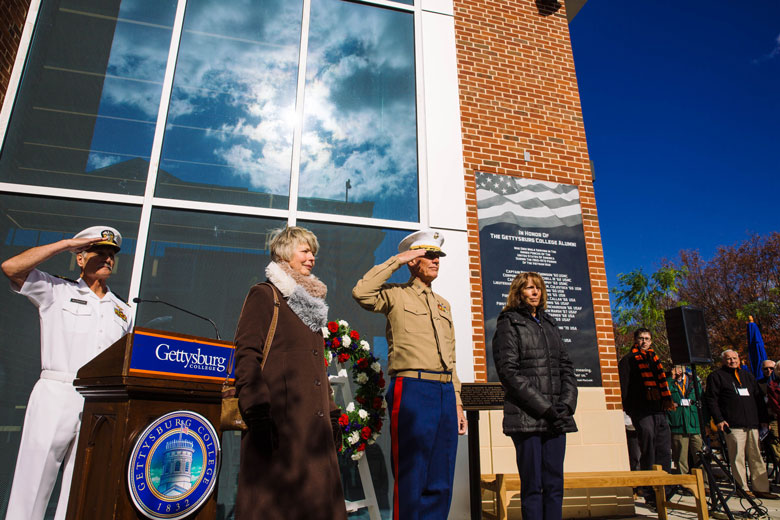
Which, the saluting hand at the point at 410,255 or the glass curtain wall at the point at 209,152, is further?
the glass curtain wall at the point at 209,152

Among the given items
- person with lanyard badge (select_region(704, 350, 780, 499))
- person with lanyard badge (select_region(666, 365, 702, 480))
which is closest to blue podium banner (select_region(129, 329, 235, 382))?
person with lanyard badge (select_region(666, 365, 702, 480))

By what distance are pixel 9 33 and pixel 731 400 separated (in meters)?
10.1

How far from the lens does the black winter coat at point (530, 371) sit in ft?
11.1

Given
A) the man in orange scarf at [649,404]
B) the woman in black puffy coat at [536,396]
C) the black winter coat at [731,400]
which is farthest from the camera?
the black winter coat at [731,400]

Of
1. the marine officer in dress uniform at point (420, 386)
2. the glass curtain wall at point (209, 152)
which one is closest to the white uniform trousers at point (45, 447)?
the glass curtain wall at point (209, 152)

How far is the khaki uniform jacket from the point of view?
3.51 meters

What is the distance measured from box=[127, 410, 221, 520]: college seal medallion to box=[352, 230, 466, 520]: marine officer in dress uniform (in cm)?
140

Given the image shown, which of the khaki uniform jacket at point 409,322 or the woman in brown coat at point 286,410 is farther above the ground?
the khaki uniform jacket at point 409,322

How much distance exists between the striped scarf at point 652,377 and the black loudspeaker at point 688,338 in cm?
25

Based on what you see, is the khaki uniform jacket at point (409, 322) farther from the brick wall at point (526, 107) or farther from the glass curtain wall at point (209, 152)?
the brick wall at point (526, 107)

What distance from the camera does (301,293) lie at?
2729 mm

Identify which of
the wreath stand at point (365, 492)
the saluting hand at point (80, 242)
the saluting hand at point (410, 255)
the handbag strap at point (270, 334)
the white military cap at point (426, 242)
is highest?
the white military cap at point (426, 242)

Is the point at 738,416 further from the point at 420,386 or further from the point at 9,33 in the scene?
the point at 9,33

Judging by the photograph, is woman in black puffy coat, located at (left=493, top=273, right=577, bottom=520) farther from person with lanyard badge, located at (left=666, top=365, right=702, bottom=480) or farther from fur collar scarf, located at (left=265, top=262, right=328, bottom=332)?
person with lanyard badge, located at (left=666, top=365, right=702, bottom=480)
